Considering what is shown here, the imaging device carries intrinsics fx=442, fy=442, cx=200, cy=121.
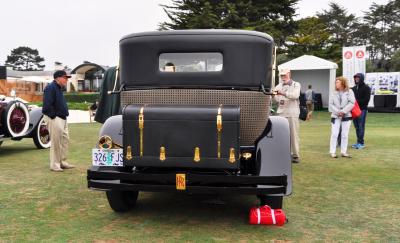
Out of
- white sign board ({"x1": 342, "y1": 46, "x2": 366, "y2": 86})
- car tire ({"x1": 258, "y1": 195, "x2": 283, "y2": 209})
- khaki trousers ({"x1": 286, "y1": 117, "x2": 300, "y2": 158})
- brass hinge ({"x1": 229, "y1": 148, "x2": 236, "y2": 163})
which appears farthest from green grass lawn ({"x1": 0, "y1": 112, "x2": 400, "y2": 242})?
white sign board ({"x1": 342, "y1": 46, "x2": 366, "y2": 86})

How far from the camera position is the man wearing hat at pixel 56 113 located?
7.07m

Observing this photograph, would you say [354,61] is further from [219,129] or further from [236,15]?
[219,129]

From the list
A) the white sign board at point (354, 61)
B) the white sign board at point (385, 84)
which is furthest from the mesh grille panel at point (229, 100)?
the white sign board at point (385, 84)

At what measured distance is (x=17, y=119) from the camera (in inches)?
366

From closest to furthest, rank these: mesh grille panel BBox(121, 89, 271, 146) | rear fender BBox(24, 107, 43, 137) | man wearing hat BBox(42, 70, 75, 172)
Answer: mesh grille panel BBox(121, 89, 271, 146)
man wearing hat BBox(42, 70, 75, 172)
rear fender BBox(24, 107, 43, 137)

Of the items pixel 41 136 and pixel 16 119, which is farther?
pixel 41 136

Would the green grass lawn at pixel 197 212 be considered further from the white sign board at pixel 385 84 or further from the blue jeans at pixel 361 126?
the white sign board at pixel 385 84

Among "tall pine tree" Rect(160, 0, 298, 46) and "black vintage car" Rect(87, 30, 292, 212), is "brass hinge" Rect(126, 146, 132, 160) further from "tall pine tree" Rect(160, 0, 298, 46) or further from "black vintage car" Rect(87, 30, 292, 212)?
"tall pine tree" Rect(160, 0, 298, 46)

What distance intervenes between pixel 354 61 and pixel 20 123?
638 inches

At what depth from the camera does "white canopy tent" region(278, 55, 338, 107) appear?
2372 cm

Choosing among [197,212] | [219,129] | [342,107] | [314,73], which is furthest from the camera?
[314,73]

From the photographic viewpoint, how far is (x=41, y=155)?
9.21m

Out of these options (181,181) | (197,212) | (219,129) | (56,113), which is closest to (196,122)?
(219,129)

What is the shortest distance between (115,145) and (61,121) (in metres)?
3.20
